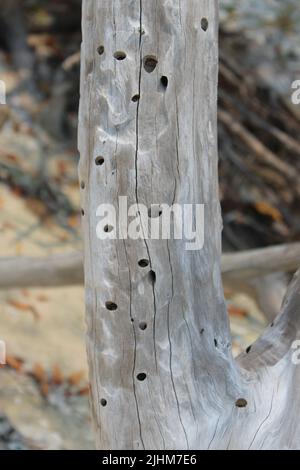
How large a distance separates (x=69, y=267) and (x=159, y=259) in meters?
1.47

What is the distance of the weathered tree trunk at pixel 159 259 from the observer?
1801 mm

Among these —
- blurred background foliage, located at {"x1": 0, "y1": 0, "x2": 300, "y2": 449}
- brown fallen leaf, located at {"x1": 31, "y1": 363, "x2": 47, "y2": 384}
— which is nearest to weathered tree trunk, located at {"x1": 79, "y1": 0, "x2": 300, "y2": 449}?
blurred background foliage, located at {"x1": 0, "y1": 0, "x2": 300, "y2": 449}

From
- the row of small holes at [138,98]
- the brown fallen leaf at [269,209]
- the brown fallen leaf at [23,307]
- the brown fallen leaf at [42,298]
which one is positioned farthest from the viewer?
the brown fallen leaf at [269,209]

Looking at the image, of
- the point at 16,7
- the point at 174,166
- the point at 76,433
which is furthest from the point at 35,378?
the point at 16,7

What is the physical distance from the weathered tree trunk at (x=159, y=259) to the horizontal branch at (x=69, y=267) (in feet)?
4.21

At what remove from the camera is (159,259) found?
6.11ft

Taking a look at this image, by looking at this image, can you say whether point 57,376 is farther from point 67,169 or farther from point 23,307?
point 67,169

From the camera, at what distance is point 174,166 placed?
6.04 ft

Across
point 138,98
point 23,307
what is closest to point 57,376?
point 23,307

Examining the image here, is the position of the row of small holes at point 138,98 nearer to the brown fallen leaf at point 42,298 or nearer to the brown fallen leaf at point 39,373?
the brown fallen leaf at point 39,373

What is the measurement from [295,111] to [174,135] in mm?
3451

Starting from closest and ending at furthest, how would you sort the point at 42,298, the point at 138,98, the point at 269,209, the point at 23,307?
the point at 138,98
the point at 23,307
the point at 42,298
the point at 269,209

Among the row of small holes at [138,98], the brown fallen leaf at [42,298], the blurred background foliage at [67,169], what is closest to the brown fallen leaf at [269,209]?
the blurred background foliage at [67,169]

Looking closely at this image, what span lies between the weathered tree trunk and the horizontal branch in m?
1.28
